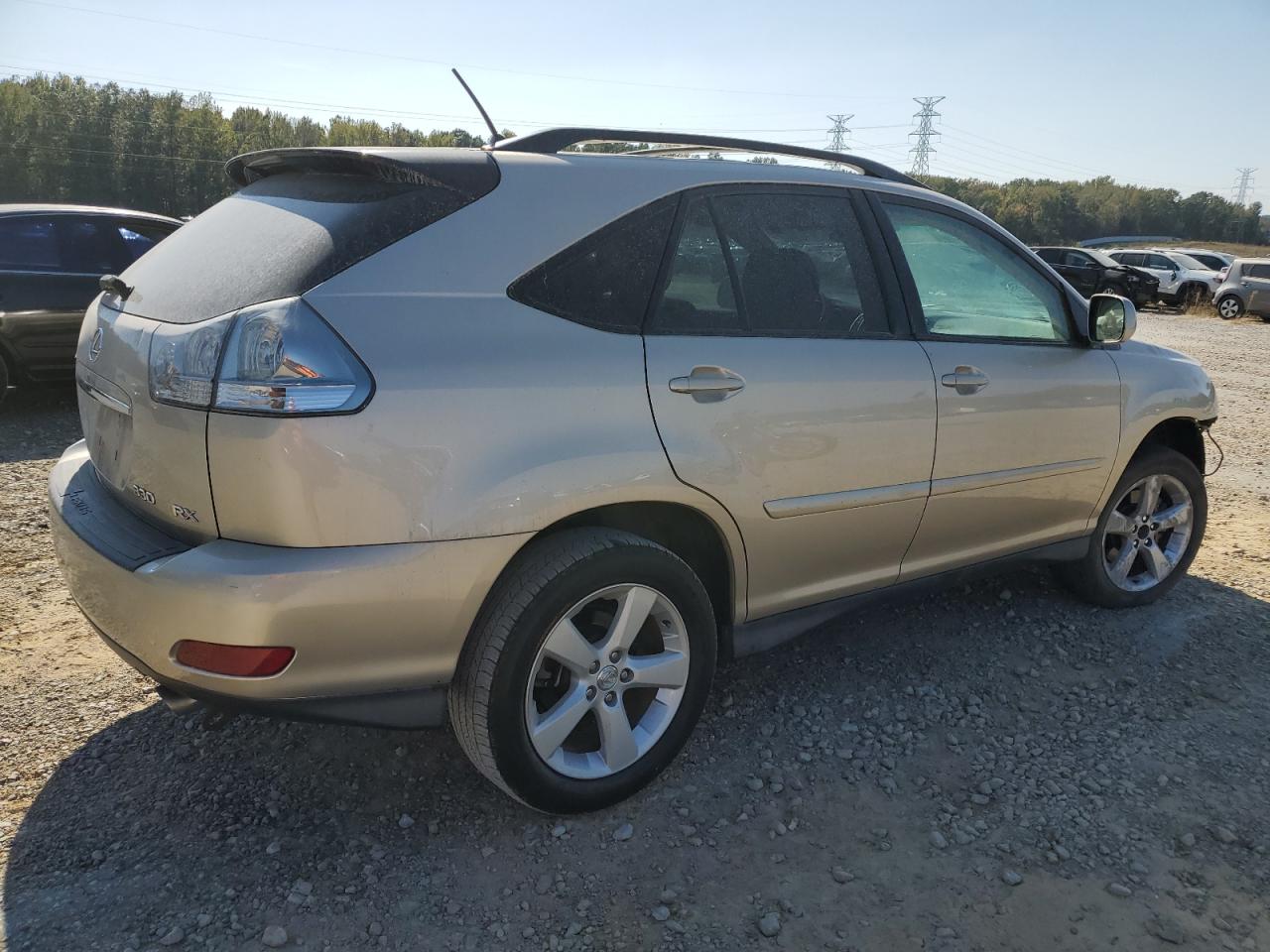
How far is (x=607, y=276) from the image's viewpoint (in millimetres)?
2420

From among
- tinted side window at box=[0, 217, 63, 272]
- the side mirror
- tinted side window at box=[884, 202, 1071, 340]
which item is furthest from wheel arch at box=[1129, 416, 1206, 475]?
tinted side window at box=[0, 217, 63, 272]

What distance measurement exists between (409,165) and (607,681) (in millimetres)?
1433

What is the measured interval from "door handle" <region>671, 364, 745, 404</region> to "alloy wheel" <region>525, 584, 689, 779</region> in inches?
21.4

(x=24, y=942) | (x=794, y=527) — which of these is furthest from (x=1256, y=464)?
(x=24, y=942)

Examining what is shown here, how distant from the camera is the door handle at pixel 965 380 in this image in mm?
3047

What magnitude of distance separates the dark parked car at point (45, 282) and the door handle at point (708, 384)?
5.94 metres

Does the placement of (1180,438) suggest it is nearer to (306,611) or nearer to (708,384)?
(708,384)

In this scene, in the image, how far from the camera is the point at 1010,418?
3.24 meters

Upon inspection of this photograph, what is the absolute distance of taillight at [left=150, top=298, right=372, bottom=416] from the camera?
195 cm

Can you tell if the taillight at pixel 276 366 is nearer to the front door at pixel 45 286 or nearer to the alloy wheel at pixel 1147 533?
the alloy wheel at pixel 1147 533

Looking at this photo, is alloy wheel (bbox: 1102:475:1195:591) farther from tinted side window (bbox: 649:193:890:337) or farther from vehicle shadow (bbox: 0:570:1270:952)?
tinted side window (bbox: 649:193:890:337)

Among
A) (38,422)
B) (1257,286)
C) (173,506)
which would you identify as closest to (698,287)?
(173,506)

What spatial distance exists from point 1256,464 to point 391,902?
22.9 ft

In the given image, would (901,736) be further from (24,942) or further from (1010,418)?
(24,942)
